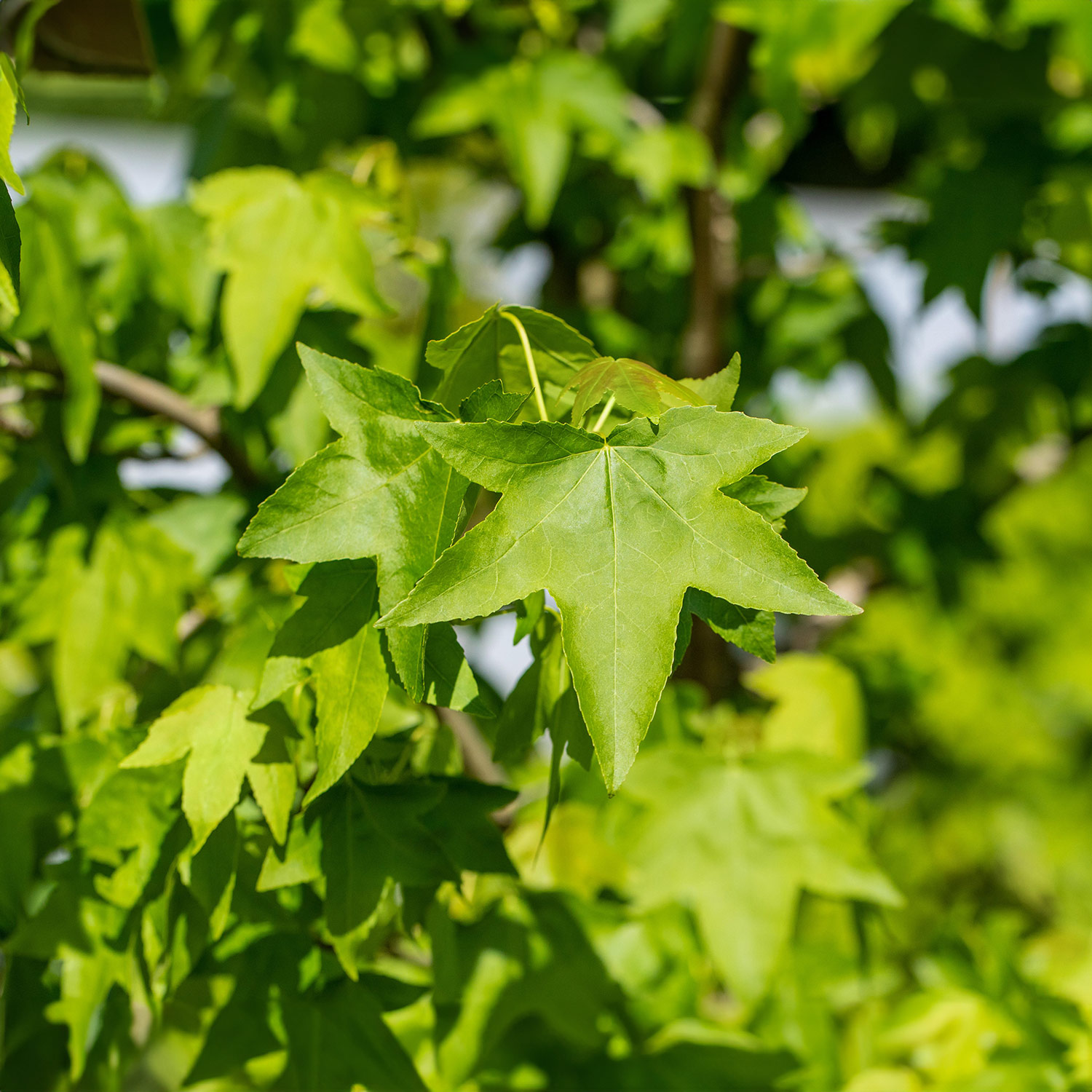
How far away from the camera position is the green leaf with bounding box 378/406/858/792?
45 centimetres

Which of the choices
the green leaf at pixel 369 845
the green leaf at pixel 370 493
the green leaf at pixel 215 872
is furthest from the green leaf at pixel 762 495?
the green leaf at pixel 215 872

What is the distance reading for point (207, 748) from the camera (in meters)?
0.58

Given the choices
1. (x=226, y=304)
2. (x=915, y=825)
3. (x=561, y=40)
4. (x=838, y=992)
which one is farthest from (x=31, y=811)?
(x=915, y=825)

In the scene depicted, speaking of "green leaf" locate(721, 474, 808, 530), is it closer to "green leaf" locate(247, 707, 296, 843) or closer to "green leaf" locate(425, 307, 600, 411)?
"green leaf" locate(425, 307, 600, 411)

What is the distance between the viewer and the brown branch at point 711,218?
47.0 inches

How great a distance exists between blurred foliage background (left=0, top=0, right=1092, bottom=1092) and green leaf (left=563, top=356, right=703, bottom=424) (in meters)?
0.18

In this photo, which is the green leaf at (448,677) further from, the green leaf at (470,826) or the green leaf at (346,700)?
the green leaf at (470,826)

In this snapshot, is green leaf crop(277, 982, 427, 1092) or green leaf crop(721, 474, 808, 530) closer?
green leaf crop(721, 474, 808, 530)

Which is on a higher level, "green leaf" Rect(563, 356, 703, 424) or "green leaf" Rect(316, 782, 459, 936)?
"green leaf" Rect(563, 356, 703, 424)

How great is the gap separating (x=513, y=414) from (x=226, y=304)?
1.49ft

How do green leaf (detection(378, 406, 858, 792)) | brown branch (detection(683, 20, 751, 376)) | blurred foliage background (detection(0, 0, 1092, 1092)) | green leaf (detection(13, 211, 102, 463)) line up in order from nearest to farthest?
green leaf (detection(378, 406, 858, 792)) → blurred foliage background (detection(0, 0, 1092, 1092)) → green leaf (detection(13, 211, 102, 463)) → brown branch (detection(683, 20, 751, 376))

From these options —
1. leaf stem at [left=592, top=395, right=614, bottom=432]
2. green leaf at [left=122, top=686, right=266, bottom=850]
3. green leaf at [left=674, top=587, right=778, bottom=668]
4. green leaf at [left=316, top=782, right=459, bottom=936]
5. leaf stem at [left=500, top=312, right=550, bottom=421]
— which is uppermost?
leaf stem at [left=500, top=312, right=550, bottom=421]

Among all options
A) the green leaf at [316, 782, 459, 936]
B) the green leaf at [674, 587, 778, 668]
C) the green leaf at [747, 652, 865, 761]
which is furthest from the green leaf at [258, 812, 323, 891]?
the green leaf at [747, 652, 865, 761]

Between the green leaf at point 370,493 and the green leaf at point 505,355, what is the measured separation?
5 cm
